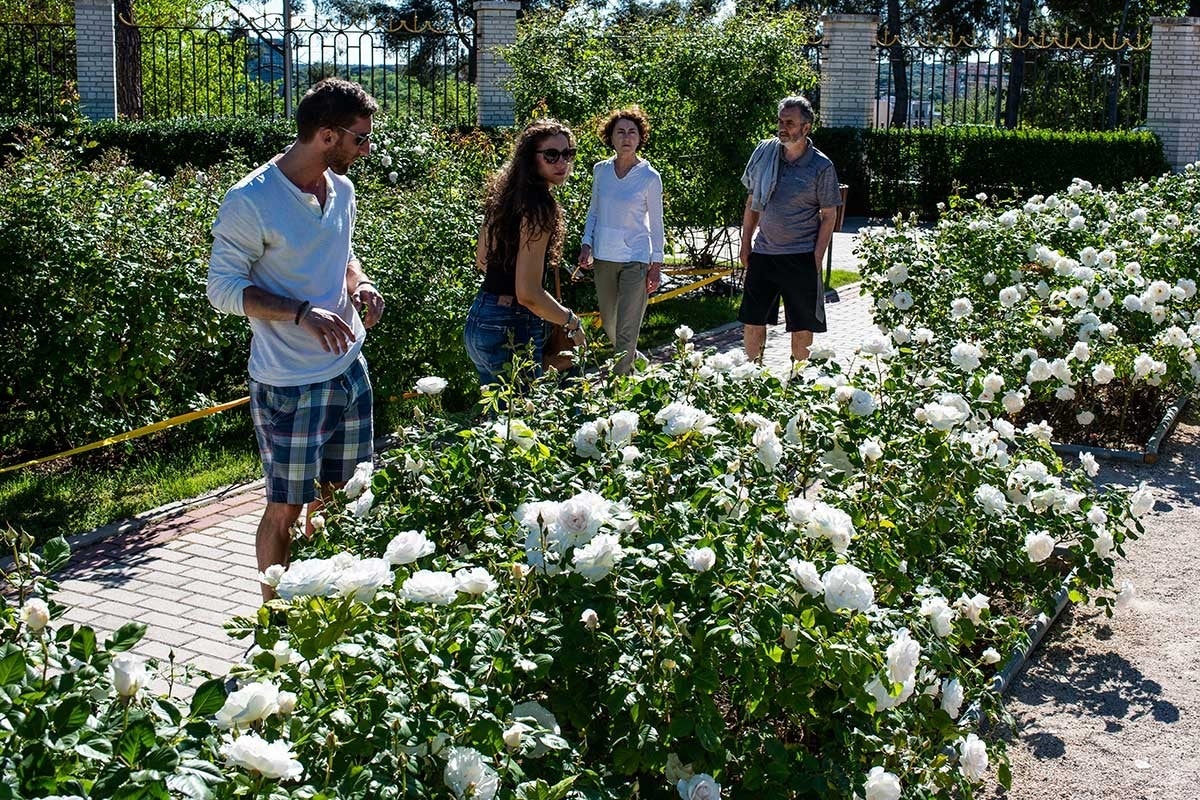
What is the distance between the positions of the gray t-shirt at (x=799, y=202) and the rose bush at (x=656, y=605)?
3329 mm

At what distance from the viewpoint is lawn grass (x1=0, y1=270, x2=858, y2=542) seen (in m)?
6.04

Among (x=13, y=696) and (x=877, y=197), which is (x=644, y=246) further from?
(x=877, y=197)

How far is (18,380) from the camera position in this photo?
672 cm

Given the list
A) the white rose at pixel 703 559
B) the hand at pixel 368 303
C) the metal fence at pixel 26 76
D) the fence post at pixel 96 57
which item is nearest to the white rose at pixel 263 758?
the white rose at pixel 703 559

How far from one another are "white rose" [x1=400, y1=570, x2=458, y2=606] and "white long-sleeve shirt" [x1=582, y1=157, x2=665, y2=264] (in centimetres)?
508

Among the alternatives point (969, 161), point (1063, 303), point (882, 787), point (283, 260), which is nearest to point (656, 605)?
point (882, 787)

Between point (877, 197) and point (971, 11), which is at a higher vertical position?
point (971, 11)

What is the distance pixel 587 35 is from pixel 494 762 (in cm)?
1262

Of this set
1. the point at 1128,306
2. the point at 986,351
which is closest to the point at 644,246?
the point at 986,351

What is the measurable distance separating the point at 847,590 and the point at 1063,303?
482 centimetres

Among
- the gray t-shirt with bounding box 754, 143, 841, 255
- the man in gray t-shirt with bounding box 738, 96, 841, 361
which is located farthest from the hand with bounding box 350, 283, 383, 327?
the gray t-shirt with bounding box 754, 143, 841, 255

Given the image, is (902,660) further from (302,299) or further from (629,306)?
(629,306)

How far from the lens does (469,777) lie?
224 centimetres

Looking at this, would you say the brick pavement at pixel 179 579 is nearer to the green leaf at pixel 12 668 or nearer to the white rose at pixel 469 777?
the green leaf at pixel 12 668
